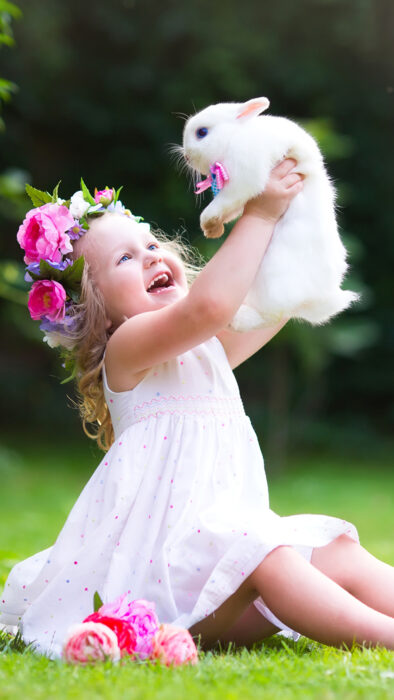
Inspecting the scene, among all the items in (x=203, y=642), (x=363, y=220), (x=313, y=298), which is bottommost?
(x=203, y=642)

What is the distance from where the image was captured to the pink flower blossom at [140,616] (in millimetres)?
1883

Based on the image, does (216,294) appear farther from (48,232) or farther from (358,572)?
(358,572)

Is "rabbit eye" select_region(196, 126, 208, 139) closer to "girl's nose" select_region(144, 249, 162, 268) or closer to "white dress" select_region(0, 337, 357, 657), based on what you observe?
"girl's nose" select_region(144, 249, 162, 268)

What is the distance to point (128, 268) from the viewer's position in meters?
2.40

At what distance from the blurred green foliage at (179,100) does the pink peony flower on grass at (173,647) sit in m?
8.81

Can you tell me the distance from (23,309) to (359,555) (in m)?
8.07

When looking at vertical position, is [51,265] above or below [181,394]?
above

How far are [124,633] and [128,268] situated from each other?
39.4 inches

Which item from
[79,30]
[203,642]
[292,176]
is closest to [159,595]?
[203,642]

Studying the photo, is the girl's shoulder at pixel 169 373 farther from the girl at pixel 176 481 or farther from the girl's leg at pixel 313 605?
the girl's leg at pixel 313 605

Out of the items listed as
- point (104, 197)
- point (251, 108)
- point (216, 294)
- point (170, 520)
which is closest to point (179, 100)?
point (104, 197)

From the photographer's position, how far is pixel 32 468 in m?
9.72

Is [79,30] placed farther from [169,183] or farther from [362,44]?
[362,44]

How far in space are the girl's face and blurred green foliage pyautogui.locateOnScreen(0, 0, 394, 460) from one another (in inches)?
324
